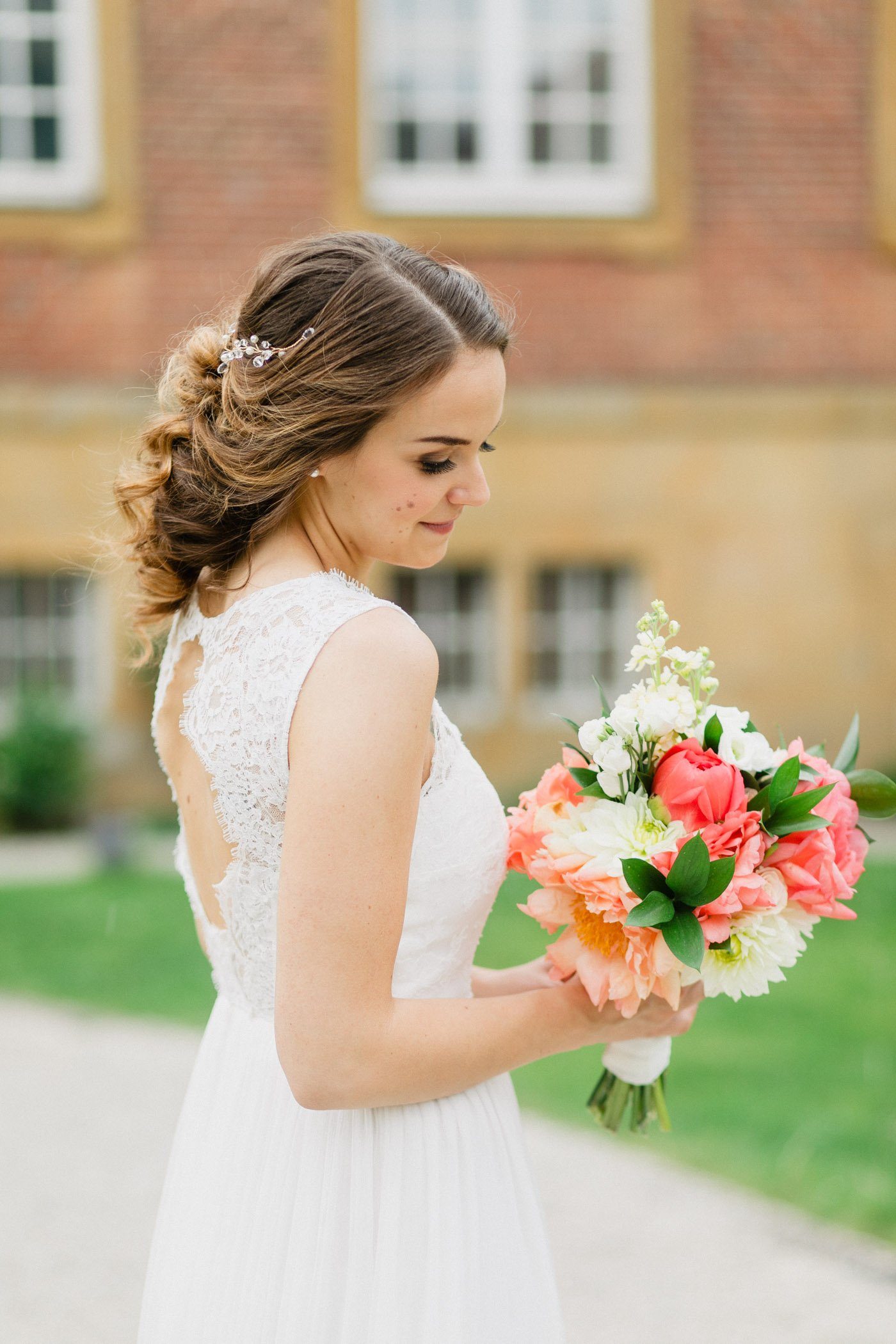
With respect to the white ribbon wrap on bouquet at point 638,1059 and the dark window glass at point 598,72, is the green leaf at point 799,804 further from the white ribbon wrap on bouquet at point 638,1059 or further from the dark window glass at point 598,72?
the dark window glass at point 598,72

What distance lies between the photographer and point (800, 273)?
405 inches

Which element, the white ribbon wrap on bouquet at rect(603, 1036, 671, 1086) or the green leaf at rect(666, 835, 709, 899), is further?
the white ribbon wrap on bouquet at rect(603, 1036, 671, 1086)

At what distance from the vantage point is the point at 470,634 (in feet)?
35.2

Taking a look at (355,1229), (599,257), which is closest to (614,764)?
(355,1229)

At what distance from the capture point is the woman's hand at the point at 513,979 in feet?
7.23

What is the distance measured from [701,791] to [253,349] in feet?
2.76

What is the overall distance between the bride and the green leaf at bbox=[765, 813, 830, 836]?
1.03 feet

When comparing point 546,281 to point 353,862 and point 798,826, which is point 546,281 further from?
point 353,862

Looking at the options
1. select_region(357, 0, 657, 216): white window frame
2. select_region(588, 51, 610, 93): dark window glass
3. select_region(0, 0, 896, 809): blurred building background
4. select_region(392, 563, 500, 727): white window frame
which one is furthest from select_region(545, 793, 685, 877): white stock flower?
select_region(588, 51, 610, 93): dark window glass

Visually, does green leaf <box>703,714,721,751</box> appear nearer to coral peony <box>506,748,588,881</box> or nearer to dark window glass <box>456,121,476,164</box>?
coral peony <box>506,748,588,881</box>

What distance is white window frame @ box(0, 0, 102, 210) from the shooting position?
971 cm

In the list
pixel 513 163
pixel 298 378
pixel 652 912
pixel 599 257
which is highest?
pixel 513 163

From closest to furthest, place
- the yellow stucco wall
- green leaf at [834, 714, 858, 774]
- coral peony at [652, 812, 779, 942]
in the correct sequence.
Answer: coral peony at [652, 812, 779, 942] → green leaf at [834, 714, 858, 774] → the yellow stucco wall

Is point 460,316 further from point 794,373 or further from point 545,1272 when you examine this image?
point 794,373
